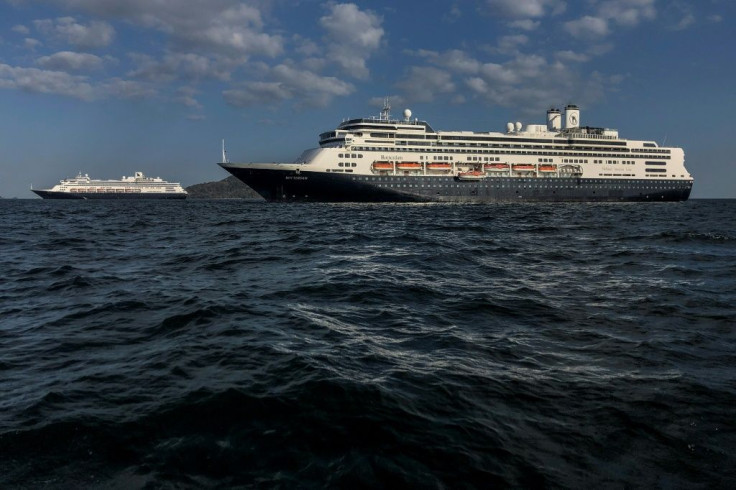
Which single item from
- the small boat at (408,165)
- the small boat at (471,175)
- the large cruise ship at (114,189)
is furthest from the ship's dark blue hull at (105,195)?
the small boat at (471,175)

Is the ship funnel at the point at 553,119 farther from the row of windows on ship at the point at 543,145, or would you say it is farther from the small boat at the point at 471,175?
the small boat at the point at 471,175

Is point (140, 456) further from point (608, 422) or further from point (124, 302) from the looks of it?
point (124, 302)

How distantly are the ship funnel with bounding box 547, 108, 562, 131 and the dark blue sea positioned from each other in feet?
276

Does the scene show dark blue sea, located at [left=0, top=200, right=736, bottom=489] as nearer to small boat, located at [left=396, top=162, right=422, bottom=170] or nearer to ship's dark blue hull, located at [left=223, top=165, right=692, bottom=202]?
ship's dark blue hull, located at [left=223, top=165, right=692, bottom=202]

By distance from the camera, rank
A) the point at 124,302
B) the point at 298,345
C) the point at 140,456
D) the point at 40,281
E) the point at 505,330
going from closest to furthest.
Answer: the point at 140,456, the point at 298,345, the point at 505,330, the point at 124,302, the point at 40,281

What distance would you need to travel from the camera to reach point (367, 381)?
16.8ft

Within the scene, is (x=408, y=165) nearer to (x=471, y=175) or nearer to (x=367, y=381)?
(x=471, y=175)

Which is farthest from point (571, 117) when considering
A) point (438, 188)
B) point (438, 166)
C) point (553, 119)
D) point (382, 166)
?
point (382, 166)

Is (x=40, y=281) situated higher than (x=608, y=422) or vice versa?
(x=40, y=281)

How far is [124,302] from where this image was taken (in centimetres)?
891

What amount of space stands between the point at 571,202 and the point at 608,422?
8214 centimetres

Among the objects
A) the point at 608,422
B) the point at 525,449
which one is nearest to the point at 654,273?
the point at 608,422

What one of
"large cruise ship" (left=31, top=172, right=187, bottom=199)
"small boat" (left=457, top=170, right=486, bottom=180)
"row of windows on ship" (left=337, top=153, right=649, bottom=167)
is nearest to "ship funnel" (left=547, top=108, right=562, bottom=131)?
"row of windows on ship" (left=337, top=153, right=649, bottom=167)

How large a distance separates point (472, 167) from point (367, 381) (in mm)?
70823
